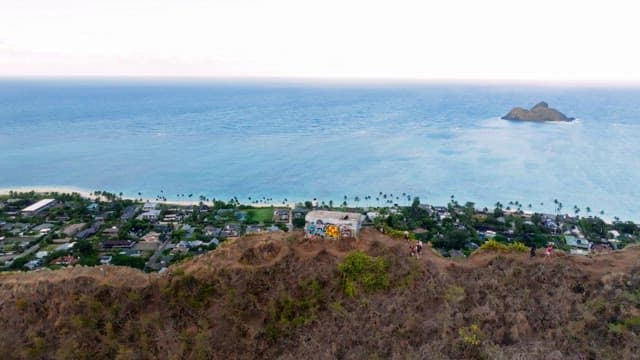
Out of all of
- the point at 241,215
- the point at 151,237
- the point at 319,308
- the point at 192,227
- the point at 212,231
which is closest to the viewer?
the point at 319,308

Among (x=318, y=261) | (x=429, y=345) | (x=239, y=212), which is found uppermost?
(x=318, y=261)

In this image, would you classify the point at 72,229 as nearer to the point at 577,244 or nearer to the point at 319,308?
the point at 319,308

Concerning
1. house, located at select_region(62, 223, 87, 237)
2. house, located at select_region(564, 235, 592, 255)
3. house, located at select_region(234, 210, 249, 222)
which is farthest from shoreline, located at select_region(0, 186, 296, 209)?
house, located at select_region(564, 235, 592, 255)

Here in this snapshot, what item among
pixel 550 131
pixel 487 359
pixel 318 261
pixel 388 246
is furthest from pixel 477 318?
pixel 550 131

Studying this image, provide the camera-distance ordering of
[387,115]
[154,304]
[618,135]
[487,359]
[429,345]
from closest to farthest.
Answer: [487,359]
[429,345]
[154,304]
[618,135]
[387,115]

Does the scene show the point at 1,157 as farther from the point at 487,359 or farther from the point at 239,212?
the point at 487,359

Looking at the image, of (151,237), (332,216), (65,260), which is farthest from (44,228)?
(332,216)

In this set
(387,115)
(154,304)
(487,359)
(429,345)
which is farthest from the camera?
(387,115)

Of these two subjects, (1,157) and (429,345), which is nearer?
(429,345)
